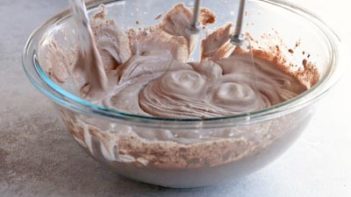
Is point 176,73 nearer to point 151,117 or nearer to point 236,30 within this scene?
point 236,30

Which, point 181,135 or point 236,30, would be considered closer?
point 181,135

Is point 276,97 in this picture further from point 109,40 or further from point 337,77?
point 109,40

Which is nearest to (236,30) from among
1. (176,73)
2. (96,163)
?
(176,73)

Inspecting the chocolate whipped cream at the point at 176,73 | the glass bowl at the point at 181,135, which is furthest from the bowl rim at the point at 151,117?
the chocolate whipped cream at the point at 176,73

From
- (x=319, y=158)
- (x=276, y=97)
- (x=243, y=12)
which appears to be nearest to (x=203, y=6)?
(x=243, y=12)

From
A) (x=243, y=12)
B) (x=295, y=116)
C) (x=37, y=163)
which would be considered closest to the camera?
(x=295, y=116)

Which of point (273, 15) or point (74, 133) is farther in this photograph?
point (273, 15)

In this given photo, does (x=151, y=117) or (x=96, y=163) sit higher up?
(x=151, y=117)

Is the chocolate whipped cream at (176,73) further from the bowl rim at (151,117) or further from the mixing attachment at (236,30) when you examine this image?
the bowl rim at (151,117)
